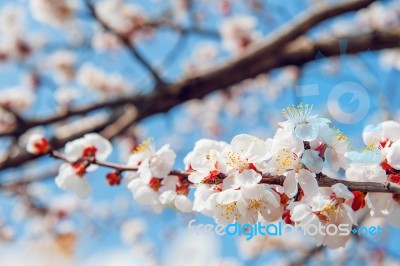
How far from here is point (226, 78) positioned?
3047mm

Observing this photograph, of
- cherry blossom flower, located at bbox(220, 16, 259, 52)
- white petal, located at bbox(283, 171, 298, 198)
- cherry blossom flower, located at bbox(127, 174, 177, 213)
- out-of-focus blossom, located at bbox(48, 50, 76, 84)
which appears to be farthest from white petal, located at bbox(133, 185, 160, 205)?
out-of-focus blossom, located at bbox(48, 50, 76, 84)

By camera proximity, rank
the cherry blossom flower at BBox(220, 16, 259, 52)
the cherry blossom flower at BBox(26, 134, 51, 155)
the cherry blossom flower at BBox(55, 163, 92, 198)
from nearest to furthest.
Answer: the cherry blossom flower at BBox(55, 163, 92, 198) → the cherry blossom flower at BBox(26, 134, 51, 155) → the cherry blossom flower at BBox(220, 16, 259, 52)

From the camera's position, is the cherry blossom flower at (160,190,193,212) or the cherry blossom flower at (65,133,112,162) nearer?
the cherry blossom flower at (160,190,193,212)

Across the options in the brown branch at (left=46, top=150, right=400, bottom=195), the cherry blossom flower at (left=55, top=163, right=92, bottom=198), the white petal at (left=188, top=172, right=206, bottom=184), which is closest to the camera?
the brown branch at (left=46, top=150, right=400, bottom=195)

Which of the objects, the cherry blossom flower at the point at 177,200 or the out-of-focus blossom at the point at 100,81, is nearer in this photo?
the cherry blossom flower at the point at 177,200

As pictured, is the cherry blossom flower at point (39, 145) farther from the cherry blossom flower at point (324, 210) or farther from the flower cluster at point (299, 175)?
the cherry blossom flower at point (324, 210)

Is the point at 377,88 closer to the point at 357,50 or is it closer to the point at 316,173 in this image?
the point at 357,50

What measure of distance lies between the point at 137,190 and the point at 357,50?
2.05 meters

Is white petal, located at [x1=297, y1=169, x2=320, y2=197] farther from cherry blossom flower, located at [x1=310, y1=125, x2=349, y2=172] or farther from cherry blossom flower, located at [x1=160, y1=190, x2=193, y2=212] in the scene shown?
cherry blossom flower, located at [x1=160, y1=190, x2=193, y2=212]

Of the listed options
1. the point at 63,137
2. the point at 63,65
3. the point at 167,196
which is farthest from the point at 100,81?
the point at 167,196

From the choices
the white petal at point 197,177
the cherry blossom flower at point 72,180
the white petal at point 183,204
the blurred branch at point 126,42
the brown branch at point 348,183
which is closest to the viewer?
the brown branch at point 348,183

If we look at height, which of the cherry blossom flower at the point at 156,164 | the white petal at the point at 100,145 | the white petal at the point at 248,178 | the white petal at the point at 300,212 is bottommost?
the white petal at the point at 300,212

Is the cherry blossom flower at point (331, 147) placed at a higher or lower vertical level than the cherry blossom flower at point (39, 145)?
lower

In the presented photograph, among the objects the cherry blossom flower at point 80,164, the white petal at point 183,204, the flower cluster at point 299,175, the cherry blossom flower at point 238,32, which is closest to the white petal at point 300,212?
the flower cluster at point 299,175
